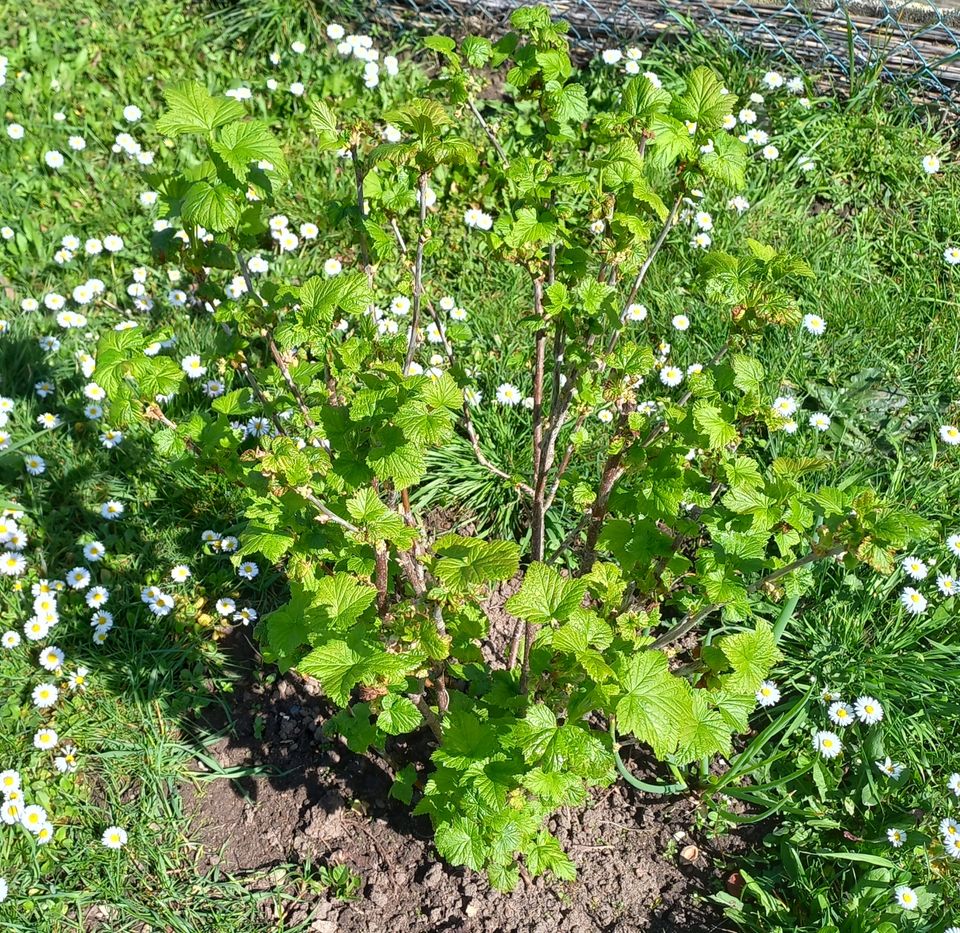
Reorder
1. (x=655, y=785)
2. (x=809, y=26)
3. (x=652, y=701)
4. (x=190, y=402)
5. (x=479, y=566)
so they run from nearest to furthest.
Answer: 1. (x=652, y=701)
2. (x=479, y=566)
3. (x=655, y=785)
4. (x=190, y=402)
5. (x=809, y=26)

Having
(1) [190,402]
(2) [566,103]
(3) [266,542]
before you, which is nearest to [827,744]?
(3) [266,542]

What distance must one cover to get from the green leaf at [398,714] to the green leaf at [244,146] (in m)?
1.03

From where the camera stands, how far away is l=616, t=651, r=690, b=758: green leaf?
1595 mm

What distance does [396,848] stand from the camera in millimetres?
2537

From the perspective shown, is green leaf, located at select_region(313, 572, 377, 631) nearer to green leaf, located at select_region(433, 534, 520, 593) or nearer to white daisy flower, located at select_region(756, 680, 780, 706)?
green leaf, located at select_region(433, 534, 520, 593)

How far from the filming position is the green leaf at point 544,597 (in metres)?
1.73

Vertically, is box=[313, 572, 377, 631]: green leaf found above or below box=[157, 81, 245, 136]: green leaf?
below

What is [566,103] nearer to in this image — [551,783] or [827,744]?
[551,783]

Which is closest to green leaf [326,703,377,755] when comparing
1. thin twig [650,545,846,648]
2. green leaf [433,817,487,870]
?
green leaf [433,817,487,870]

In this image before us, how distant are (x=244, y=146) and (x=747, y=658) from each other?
1391 mm

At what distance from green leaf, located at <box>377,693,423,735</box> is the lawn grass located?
909 mm

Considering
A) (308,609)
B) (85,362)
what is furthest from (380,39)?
(308,609)

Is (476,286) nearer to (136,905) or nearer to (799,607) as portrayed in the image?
(799,607)

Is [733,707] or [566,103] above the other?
[566,103]
